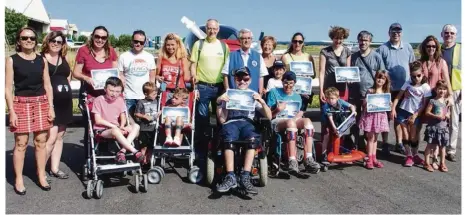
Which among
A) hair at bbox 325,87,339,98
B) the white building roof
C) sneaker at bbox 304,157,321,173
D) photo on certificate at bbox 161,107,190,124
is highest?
the white building roof

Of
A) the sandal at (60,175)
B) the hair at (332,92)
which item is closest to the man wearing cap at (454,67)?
the hair at (332,92)

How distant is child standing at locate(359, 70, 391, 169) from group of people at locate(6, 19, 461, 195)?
1cm

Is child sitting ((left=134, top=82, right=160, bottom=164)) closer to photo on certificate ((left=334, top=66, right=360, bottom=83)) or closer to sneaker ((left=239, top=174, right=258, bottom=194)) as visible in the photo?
sneaker ((left=239, top=174, right=258, bottom=194))

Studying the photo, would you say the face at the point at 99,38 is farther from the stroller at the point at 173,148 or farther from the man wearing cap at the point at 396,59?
the man wearing cap at the point at 396,59

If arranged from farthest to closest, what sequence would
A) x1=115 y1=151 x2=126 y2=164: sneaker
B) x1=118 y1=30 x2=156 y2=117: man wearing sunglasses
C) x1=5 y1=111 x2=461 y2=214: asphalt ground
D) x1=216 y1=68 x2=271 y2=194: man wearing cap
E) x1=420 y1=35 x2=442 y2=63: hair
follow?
x1=420 y1=35 x2=442 y2=63: hair, x1=118 y1=30 x2=156 y2=117: man wearing sunglasses, x1=115 y1=151 x2=126 y2=164: sneaker, x1=216 y1=68 x2=271 y2=194: man wearing cap, x1=5 y1=111 x2=461 y2=214: asphalt ground

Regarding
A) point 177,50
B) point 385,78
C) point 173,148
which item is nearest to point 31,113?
point 173,148

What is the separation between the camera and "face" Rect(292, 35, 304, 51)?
A: 662 cm

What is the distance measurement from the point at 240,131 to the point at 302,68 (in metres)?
1.64

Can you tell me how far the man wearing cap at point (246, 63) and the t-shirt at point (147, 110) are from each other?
0.96 metres

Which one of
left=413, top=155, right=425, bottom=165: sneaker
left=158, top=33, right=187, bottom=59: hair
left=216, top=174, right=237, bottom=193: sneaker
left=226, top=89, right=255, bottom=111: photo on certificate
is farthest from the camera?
left=413, top=155, right=425, bottom=165: sneaker

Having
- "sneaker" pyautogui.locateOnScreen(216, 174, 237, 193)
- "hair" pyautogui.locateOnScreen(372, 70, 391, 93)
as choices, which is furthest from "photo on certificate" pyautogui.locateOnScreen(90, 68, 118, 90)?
"hair" pyautogui.locateOnScreen(372, 70, 391, 93)

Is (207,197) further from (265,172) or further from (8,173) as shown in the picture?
(8,173)

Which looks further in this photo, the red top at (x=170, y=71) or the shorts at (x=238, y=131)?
the red top at (x=170, y=71)

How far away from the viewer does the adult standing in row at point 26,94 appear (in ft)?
15.7
